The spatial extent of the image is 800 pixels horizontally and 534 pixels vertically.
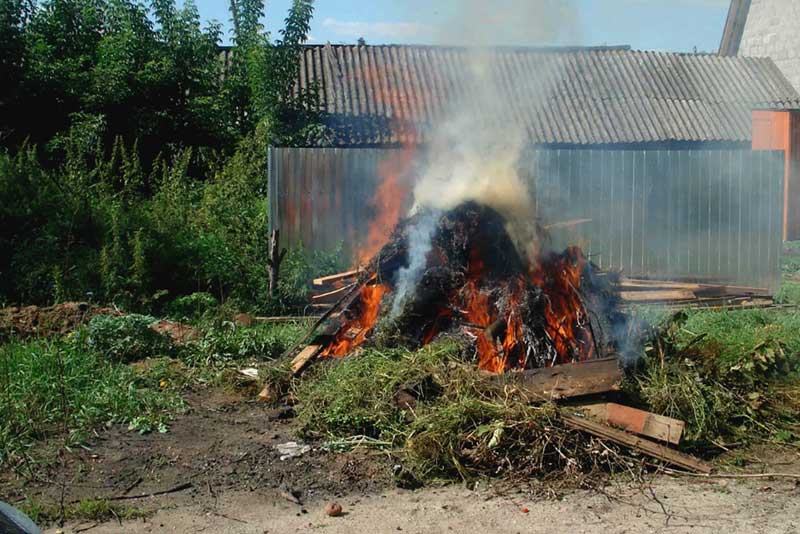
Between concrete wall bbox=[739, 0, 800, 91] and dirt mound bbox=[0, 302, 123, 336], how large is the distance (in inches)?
815

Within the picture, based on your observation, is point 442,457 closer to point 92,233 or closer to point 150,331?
point 150,331

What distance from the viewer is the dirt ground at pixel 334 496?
485 centimetres

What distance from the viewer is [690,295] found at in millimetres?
11750

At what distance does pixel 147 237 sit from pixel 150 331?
3.48 m

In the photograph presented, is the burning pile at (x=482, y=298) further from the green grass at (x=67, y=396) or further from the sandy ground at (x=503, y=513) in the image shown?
the green grass at (x=67, y=396)

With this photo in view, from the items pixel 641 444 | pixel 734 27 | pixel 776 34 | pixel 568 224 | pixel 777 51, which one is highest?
pixel 734 27

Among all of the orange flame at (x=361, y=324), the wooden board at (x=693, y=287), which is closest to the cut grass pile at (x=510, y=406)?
the orange flame at (x=361, y=324)

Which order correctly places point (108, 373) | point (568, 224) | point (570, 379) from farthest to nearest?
1. point (568, 224)
2. point (108, 373)
3. point (570, 379)

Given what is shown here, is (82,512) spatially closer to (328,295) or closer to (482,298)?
(482,298)

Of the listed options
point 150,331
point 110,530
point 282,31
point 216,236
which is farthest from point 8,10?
point 110,530

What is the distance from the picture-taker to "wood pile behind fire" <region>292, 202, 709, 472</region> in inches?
252

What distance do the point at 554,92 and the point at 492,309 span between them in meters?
14.6

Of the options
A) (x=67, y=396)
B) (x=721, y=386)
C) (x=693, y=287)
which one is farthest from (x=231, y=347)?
(x=693, y=287)

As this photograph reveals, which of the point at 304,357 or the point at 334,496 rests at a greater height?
the point at 304,357
